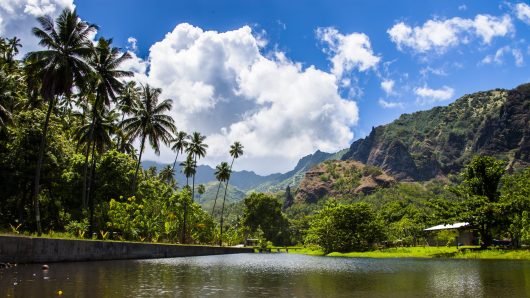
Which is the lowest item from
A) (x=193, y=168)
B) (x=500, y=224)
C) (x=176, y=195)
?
(x=500, y=224)

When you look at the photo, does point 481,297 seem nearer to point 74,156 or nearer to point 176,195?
point 74,156

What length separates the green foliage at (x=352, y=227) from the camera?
256 ft

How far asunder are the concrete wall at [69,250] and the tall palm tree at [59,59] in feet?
19.6

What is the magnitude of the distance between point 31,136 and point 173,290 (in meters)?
39.6

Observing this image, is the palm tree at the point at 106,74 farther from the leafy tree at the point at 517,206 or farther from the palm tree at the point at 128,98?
the leafy tree at the point at 517,206

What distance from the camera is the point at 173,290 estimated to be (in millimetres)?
20359

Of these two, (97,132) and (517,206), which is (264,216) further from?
(517,206)

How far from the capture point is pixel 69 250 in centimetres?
3888

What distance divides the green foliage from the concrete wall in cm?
3332

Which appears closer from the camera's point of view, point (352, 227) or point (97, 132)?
point (97, 132)

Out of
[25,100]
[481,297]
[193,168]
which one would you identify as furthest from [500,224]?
[193,168]

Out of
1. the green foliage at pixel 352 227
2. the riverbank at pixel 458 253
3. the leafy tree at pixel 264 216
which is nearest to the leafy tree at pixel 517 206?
the riverbank at pixel 458 253

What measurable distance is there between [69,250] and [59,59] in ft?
63.1

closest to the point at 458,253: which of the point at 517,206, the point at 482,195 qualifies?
the point at 482,195
